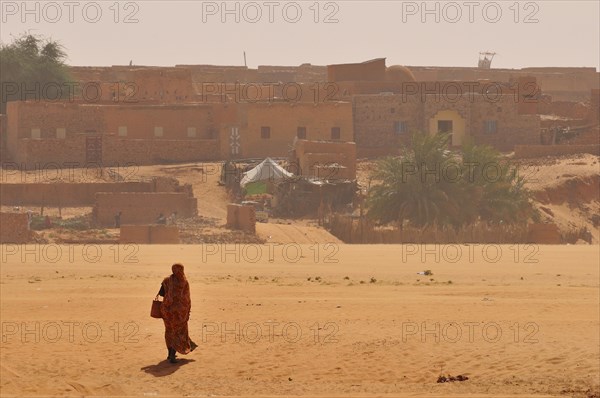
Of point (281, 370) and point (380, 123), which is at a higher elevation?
point (380, 123)

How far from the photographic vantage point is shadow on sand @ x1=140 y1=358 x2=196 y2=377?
13.2 meters

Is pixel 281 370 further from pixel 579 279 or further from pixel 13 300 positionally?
pixel 579 279

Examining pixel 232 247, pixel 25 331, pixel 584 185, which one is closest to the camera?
pixel 25 331

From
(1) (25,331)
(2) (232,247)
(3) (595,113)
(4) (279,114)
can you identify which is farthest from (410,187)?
(1) (25,331)

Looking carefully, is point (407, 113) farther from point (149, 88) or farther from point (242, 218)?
point (242, 218)

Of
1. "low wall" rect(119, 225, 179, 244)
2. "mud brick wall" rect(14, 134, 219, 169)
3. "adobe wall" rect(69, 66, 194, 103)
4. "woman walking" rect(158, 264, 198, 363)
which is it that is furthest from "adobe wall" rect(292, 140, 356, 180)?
"woman walking" rect(158, 264, 198, 363)

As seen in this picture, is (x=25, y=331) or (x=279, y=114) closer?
(x=25, y=331)

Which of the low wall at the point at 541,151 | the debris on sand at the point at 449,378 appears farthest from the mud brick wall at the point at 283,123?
the debris on sand at the point at 449,378

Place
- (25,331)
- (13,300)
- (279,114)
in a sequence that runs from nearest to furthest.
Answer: (25,331)
(13,300)
(279,114)

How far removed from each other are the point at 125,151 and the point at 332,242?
1517cm

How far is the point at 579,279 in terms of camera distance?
2261 centimetres

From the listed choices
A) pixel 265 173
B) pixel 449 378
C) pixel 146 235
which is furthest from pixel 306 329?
pixel 265 173

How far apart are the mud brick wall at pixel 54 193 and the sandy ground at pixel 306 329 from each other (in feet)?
32.9

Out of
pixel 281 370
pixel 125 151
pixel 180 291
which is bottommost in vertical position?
pixel 281 370
